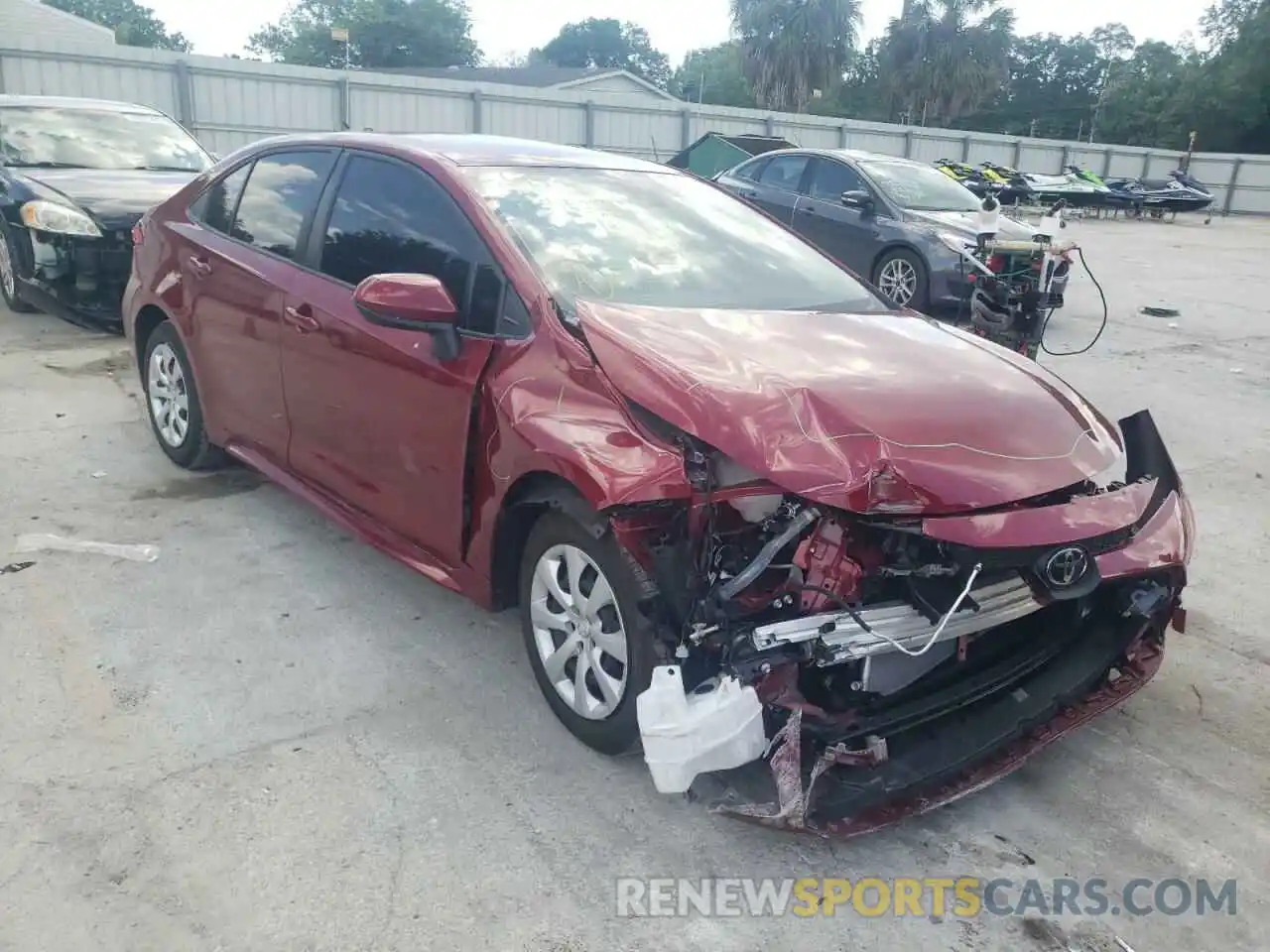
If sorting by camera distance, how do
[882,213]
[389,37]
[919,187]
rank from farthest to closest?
[389,37]
[919,187]
[882,213]

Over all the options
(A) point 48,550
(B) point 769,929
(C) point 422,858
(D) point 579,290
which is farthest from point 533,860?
(A) point 48,550

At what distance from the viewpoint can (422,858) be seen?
255 centimetres

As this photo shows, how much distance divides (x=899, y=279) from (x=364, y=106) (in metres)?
14.2

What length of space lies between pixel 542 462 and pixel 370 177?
1593mm

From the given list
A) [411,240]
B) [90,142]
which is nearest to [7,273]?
[90,142]

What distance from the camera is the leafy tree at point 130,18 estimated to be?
64188 millimetres

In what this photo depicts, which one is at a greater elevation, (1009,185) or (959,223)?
(1009,185)

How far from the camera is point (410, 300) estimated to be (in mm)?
3021

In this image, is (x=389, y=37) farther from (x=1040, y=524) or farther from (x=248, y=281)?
(x=1040, y=524)

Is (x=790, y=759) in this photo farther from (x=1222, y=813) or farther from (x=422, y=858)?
(x=1222, y=813)

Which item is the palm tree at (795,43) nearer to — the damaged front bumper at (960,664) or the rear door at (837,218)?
the rear door at (837,218)

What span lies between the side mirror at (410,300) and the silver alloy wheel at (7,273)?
6348mm

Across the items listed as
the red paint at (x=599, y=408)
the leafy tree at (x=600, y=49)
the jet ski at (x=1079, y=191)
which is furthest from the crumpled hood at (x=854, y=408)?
the leafy tree at (x=600, y=49)

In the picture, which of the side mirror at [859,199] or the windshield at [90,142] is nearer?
the windshield at [90,142]
